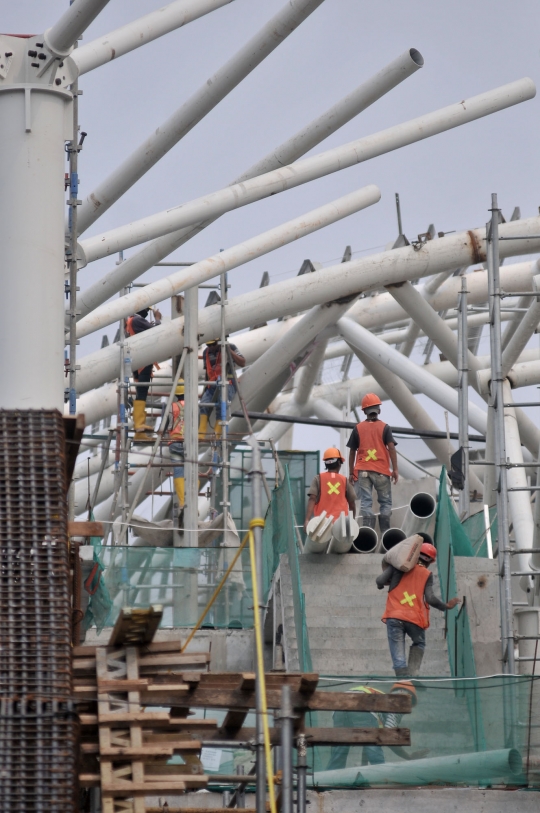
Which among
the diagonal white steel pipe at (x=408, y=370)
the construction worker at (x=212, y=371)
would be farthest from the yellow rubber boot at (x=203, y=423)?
the diagonal white steel pipe at (x=408, y=370)

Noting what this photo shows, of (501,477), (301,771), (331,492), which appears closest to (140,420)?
(331,492)

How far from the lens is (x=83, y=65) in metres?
13.7

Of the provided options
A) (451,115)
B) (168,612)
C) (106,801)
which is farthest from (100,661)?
(451,115)

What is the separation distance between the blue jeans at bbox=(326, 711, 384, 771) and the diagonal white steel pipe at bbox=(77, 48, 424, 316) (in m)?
6.68

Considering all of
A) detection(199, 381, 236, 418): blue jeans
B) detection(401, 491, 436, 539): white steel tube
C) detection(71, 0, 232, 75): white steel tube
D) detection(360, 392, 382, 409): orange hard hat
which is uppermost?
detection(71, 0, 232, 75): white steel tube

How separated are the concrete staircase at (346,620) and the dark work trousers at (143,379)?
756 centimetres

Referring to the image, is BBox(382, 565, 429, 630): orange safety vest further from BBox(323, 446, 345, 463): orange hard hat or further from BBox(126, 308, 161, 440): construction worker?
BBox(126, 308, 161, 440): construction worker

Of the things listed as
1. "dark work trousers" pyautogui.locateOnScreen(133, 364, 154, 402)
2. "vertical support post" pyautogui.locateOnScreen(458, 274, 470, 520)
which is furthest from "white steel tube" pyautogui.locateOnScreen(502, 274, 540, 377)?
"dark work trousers" pyautogui.locateOnScreen(133, 364, 154, 402)

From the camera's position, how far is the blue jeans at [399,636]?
47.6 feet

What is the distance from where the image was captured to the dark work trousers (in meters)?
24.3

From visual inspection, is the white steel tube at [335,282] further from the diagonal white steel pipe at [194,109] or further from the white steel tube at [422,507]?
the diagonal white steel pipe at [194,109]

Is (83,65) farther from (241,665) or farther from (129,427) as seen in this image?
(129,427)

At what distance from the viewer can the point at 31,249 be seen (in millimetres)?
11555

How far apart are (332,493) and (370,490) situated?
77 centimetres
